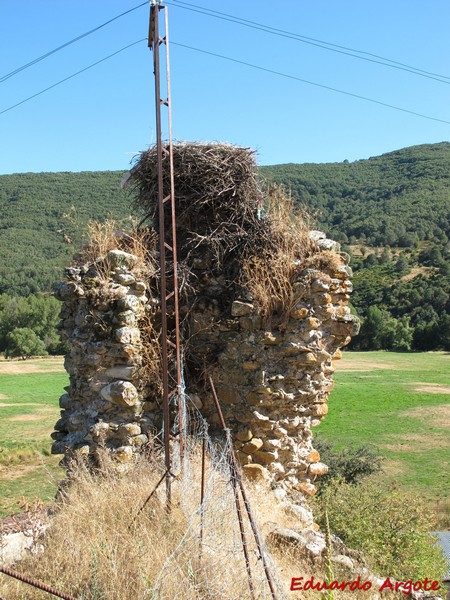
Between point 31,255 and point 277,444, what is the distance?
6668 centimetres

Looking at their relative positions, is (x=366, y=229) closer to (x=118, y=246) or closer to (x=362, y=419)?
(x=362, y=419)

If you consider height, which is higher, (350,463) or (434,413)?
(350,463)

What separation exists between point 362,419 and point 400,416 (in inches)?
105

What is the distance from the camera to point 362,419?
31172 mm

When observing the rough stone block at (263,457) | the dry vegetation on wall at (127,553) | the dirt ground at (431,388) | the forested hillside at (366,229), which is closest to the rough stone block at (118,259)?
the dry vegetation on wall at (127,553)

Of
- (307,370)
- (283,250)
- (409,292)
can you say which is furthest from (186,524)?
(409,292)

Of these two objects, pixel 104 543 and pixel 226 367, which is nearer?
pixel 104 543

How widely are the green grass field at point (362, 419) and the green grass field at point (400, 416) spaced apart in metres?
0.03

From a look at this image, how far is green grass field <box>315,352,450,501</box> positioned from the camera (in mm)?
20359

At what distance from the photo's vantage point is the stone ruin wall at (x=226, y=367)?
6.46 m

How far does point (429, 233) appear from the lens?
79250mm

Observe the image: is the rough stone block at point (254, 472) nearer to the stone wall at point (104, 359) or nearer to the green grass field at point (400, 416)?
the stone wall at point (104, 359)

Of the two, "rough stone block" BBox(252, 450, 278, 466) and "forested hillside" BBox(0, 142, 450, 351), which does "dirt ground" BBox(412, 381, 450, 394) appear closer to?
"forested hillside" BBox(0, 142, 450, 351)

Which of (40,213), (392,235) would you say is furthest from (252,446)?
(40,213)
